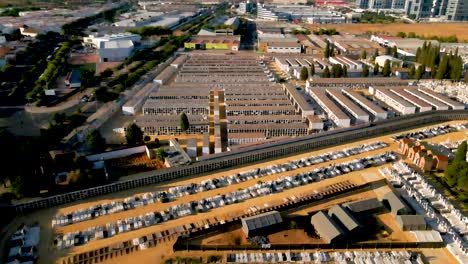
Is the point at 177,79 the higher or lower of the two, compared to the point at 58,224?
higher

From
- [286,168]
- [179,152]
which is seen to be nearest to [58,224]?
[179,152]

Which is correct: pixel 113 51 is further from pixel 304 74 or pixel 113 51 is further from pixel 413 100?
pixel 413 100

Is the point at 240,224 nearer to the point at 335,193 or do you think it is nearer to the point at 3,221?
the point at 335,193

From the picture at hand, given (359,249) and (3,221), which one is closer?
(359,249)

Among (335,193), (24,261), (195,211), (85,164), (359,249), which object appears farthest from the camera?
(85,164)

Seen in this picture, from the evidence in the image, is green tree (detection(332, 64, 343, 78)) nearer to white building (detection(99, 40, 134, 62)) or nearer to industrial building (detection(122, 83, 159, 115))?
industrial building (detection(122, 83, 159, 115))

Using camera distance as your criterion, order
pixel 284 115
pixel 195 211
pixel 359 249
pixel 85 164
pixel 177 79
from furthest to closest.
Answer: pixel 177 79 < pixel 284 115 < pixel 85 164 < pixel 195 211 < pixel 359 249

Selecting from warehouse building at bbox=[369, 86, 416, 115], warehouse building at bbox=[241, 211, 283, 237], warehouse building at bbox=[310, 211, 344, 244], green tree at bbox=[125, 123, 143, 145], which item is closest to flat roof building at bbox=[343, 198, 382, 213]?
warehouse building at bbox=[310, 211, 344, 244]
